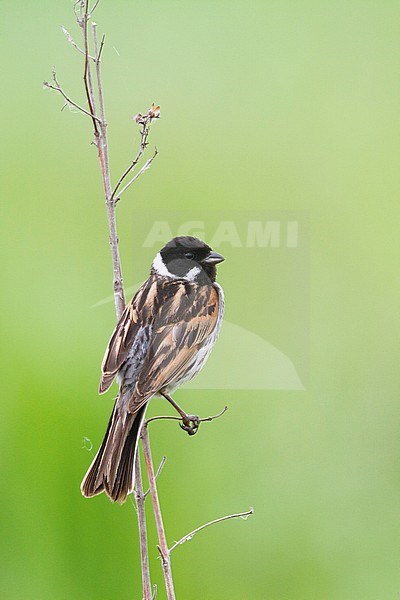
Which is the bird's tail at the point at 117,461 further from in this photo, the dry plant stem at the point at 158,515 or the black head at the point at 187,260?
the black head at the point at 187,260

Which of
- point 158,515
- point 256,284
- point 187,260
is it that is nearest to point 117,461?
point 158,515

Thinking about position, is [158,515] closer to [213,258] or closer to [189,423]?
[189,423]

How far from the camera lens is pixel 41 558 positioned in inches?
59.2

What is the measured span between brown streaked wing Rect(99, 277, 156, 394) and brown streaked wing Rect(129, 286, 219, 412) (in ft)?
0.08

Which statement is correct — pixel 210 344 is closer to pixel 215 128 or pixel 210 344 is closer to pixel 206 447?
pixel 206 447

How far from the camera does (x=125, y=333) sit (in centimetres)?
98

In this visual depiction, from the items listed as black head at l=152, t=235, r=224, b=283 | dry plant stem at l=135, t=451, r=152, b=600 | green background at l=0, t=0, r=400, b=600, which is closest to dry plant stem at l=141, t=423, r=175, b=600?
dry plant stem at l=135, t=451, r=152, b=600

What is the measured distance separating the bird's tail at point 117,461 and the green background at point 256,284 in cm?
52

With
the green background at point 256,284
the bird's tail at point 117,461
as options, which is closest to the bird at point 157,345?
the bird's tail at point 117,461

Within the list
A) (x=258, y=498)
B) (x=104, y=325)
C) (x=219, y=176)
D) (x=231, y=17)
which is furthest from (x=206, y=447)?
(x=231, y=17)

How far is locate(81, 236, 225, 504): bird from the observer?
0.89 m

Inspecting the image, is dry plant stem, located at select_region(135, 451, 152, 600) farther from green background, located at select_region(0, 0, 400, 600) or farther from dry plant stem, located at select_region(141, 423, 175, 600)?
green background, located at select_region(0, 0, 400, 600)

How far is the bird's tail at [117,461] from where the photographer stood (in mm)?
865

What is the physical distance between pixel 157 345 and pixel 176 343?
3 centimetres
